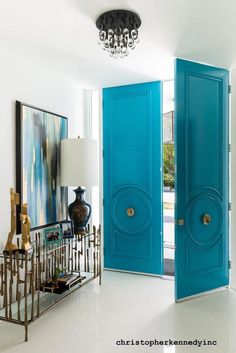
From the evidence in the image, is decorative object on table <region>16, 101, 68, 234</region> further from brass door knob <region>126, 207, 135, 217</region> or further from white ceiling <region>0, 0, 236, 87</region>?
brass door knob <region>126, 207, 135, 217</region>

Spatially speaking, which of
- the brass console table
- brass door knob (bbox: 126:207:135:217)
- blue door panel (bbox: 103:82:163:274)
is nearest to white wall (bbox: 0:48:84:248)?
the brass console table

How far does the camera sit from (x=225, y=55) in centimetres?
269

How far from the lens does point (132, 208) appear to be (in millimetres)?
3549

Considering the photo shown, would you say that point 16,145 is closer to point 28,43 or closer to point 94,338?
point 28,43

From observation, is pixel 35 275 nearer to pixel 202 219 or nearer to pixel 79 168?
pixel 79 168

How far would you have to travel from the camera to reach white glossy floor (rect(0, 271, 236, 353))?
204 cm

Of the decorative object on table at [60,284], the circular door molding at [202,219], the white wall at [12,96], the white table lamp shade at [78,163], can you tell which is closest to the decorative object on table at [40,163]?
the white wall at [12,96]

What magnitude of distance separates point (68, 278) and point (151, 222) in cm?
124

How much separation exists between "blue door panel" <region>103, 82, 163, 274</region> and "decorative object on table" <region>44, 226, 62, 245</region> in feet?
2.92

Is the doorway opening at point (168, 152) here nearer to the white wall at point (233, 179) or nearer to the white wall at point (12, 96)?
the white wall at point (233, 179)

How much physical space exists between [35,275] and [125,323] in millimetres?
897

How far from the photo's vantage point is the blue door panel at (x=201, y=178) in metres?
2.80

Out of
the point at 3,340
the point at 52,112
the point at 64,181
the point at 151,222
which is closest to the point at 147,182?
the point at 151,222

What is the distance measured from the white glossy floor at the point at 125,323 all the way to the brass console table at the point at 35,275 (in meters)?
0.13
